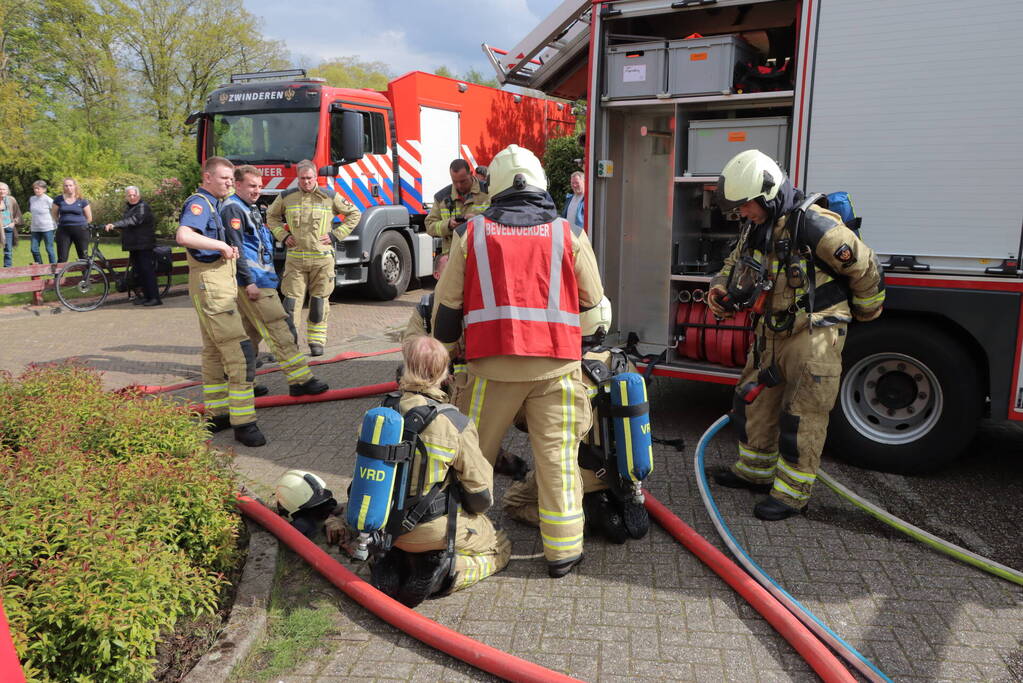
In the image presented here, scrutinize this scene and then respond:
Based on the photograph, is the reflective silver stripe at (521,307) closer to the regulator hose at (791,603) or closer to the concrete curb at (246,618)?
the regulator hose at (791,603)

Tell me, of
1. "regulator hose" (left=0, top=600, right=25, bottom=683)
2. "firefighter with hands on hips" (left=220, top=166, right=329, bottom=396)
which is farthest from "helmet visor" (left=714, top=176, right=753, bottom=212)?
"regulator hose" (left=0, top=600, right=25, bottom=683)

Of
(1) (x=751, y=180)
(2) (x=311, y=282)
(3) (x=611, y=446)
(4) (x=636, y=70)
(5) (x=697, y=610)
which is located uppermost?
(4) (x=636, y=70)

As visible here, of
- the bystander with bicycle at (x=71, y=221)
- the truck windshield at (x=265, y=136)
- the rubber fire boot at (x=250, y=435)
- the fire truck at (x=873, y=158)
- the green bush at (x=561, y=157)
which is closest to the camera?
the fire truck at (x=873, y=158)

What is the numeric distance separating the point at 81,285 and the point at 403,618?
9.92 metres

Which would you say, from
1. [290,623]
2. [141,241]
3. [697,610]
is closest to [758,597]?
[697,610]

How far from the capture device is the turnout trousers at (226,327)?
205 inches

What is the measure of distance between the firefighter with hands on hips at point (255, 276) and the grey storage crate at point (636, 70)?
263 cm

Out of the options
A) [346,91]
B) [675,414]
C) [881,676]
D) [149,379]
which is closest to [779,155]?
[675,414]

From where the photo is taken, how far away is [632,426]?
11.8 feet

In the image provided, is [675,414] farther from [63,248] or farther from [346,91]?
[63,248]

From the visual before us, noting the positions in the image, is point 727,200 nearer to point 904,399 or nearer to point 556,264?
point 556,264

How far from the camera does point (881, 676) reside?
2.67m

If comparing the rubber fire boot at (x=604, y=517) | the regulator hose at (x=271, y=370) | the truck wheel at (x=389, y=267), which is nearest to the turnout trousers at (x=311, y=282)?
the regulator hose at (x=271, y=370)

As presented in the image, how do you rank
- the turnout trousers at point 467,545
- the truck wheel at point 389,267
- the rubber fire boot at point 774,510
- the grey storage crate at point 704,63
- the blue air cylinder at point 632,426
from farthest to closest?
the truck wheel at point 389,267 → the grey storage crate at point 704,63 → the rubber fire boot at point 774,510 → the blue air cylinder at point 632,426 → the turnout trousers at point 467,545
